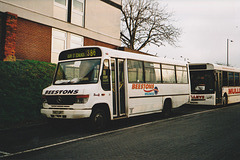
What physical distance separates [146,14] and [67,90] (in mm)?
28629

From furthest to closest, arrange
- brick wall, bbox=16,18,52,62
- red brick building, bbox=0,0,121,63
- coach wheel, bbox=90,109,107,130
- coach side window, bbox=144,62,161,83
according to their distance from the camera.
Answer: brick wall, bbox=16,18,52,62 → red brick building, bbox=0,0,121,63 → coach side window, bbox=144,62,161,83 → coach wheel, bbox=90,109,107,130

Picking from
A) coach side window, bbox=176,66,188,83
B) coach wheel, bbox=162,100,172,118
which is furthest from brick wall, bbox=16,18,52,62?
coach side window, bbox=176,66,188,83

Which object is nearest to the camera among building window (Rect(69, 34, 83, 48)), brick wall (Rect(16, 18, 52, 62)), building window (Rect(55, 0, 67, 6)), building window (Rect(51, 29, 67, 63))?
brick wall (Rect(16, 18, 52, 62))

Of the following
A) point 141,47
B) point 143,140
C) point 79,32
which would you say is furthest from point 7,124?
point 141,47

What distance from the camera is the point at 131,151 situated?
19.1 ft

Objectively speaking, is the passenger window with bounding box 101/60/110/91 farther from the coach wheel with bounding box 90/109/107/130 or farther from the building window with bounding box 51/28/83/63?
the building window with bounding box 51/28/83/63

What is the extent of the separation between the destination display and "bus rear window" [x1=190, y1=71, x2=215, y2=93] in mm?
10150

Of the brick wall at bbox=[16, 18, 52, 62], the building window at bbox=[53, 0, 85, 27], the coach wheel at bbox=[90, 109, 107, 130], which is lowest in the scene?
the coach wheel at bbox=[90, 109, 107, 130]

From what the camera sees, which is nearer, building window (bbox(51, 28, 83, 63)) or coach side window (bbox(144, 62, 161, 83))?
coach side window (bbox(144, 62, 161, 83))

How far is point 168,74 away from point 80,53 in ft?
17.9

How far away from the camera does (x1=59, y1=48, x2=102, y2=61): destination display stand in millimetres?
8704

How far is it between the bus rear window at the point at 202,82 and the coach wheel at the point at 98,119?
32.9 ft

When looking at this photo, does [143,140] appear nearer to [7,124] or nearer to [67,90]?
[67,90]

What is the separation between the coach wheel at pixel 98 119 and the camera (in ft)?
26.3
